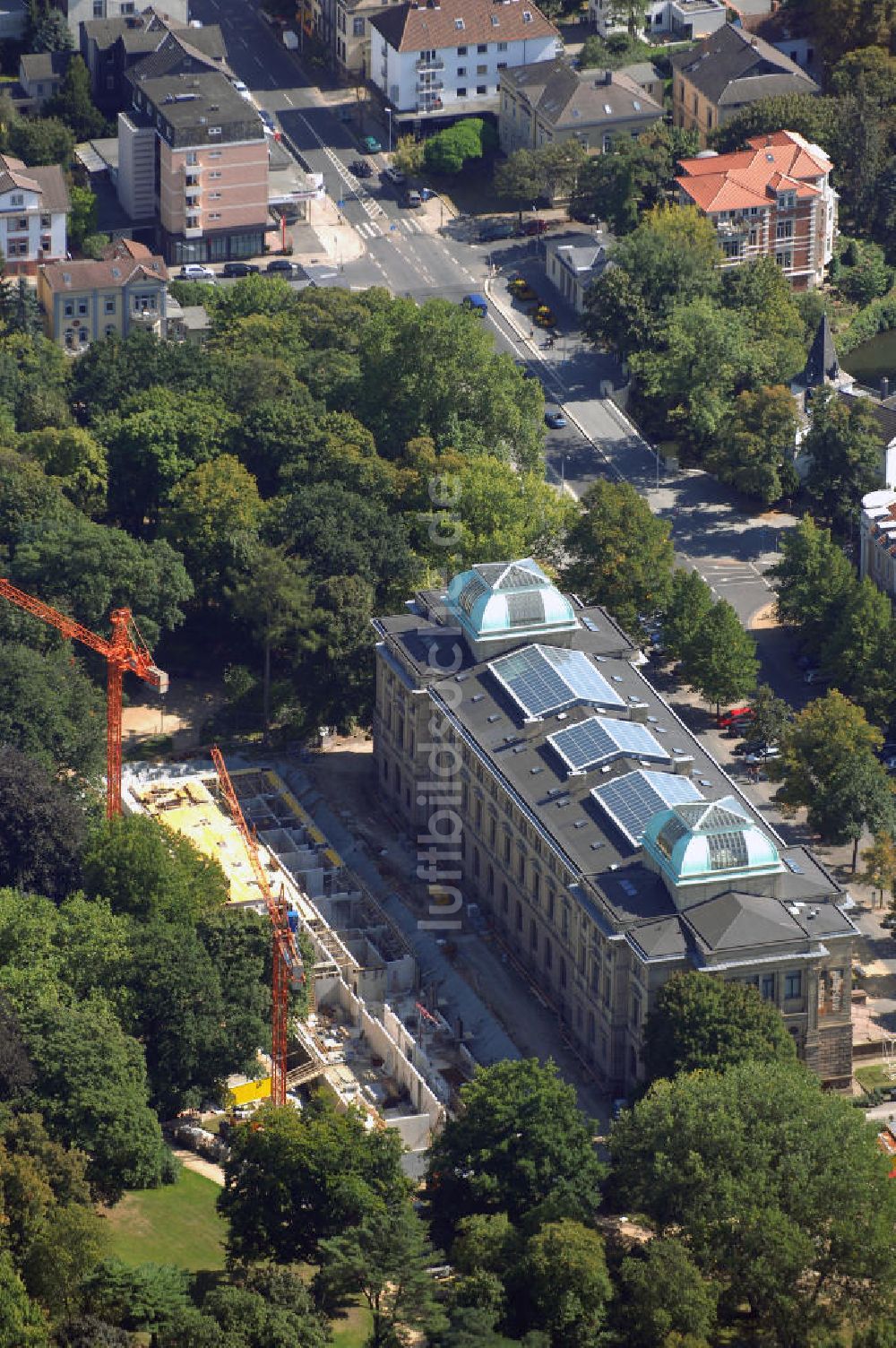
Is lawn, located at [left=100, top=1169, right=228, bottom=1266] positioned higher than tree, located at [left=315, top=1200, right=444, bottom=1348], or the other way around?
tree, located at [left=315, top=1200, right=444, bottom=1348]

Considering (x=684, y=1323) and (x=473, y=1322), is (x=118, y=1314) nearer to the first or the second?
(x=473, y=1322)

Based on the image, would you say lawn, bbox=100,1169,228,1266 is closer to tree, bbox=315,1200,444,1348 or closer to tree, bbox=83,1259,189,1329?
tree, bbox=83,1259,189,1329

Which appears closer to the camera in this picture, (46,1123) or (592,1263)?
(592,1263)

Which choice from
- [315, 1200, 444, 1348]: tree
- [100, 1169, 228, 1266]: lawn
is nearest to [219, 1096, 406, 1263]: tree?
[100, 1169, 228, 1266]: lawn

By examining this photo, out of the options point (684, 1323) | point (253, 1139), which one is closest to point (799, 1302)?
point (684, 1323)

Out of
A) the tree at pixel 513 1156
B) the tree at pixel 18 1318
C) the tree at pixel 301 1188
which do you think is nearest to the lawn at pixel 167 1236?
the tree at pixel 301 1188

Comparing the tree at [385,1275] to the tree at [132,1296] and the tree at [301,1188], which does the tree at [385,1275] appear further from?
the tree at [132,1296]

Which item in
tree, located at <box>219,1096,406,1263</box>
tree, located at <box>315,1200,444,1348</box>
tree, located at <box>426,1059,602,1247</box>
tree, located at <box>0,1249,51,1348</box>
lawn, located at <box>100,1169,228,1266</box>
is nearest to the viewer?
tree, located at <box>0,1249,51,1348</box>

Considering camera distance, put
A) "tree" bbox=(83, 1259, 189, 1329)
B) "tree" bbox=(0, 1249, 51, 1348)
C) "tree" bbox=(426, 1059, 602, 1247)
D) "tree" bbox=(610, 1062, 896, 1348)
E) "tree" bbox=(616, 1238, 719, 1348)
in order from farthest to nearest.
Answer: "tree" bbox=(426, 1059, 602, 1247), "tree" bbox=(610, 1062, 896, 1348), "tree" bbox=(616, 1238, 719, 1348), "tree" bbox=(83, 1259, 189, 1329), "tree" bbox=(0, 1249, 51, 1348)
